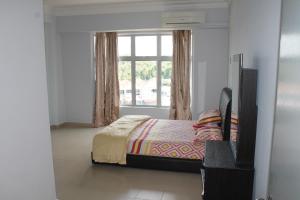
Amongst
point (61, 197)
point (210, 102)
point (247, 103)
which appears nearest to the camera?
point (247, 103)

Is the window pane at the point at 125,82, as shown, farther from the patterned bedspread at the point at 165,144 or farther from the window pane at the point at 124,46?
the patterned bedspread at the point at 165,144

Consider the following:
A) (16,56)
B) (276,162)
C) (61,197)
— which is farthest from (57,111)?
(276,162)

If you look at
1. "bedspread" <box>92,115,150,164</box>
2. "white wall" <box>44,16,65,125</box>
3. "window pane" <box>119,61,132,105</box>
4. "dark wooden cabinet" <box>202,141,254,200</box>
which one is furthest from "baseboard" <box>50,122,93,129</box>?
"dark wooden cabinet" <box>202,141,254,200</box>

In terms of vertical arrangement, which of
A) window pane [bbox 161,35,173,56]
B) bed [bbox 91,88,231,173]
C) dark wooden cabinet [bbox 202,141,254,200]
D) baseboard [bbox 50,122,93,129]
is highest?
window pane [bbox 161,35,173,56]

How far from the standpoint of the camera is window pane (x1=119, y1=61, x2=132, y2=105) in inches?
246

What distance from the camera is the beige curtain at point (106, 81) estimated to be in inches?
236

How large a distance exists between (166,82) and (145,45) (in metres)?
1.03

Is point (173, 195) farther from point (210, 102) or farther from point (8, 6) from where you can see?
point (210, 102)

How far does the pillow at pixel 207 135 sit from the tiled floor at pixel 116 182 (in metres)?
0.49

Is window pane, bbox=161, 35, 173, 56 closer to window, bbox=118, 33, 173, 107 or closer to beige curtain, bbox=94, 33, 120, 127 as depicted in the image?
window, bbox=118, 33, 173, 107

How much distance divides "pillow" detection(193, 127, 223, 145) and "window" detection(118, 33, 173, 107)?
2.44m

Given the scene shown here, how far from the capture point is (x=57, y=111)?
244 inches

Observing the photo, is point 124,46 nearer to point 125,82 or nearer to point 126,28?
point 126,28

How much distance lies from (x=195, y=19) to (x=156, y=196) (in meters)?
3.63
